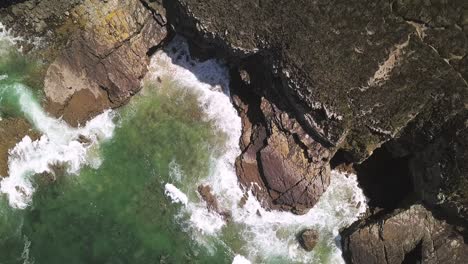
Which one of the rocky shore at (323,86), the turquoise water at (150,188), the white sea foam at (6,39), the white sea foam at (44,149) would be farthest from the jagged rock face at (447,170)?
the white sea foam at (6,39)

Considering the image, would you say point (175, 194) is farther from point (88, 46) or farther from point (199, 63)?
point (88, 46)

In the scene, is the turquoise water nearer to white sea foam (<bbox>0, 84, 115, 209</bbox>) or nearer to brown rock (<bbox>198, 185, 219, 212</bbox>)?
white sea foam (<bbox>0, 84, 115, 209</bbox>)

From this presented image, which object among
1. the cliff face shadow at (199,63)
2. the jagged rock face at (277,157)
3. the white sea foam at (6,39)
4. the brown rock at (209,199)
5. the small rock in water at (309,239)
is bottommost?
the small rock in water at (309,239)

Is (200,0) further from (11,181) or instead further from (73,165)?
(11,181)

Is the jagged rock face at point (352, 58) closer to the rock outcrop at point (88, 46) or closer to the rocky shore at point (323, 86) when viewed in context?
the rocky shore at point (323, 86)

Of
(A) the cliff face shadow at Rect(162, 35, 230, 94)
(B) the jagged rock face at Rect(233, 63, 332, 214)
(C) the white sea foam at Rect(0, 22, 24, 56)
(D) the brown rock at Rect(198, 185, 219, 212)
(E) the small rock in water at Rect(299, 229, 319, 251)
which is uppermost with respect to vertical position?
(C) the white sea foam at Rect(0, 22, 24, 56)

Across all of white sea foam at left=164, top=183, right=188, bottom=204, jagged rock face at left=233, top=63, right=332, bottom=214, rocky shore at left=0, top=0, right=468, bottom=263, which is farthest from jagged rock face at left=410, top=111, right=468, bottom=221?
white sea foam at left=164, top=183, right=188, bottom=204
